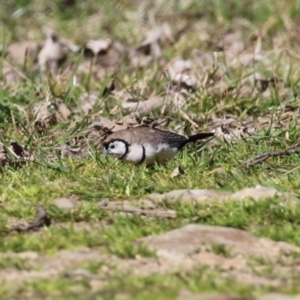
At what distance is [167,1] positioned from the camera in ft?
36.0

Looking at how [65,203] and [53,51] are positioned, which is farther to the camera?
[53,51]

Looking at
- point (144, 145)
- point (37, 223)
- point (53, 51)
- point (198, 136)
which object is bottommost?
point (53, 51)

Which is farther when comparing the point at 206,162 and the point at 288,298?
the point at 206,162

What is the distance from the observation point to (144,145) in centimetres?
613

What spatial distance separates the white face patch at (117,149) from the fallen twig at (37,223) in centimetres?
108

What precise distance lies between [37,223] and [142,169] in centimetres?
122

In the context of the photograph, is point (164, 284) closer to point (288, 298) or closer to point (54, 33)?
point (288, 298)

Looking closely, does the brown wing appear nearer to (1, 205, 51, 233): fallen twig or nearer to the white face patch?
the white face patch

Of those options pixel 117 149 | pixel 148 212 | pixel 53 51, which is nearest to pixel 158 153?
pixel 117 149

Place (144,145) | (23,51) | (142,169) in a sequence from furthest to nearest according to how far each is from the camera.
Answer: (23,51), (144,145), (142,169)

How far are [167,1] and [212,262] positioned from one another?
6945mm

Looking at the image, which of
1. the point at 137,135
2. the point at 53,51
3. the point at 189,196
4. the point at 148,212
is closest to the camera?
the point at 148,212

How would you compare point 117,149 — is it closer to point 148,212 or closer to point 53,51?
point 148,212

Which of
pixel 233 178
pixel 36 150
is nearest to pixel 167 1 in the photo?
pixel 36 150
